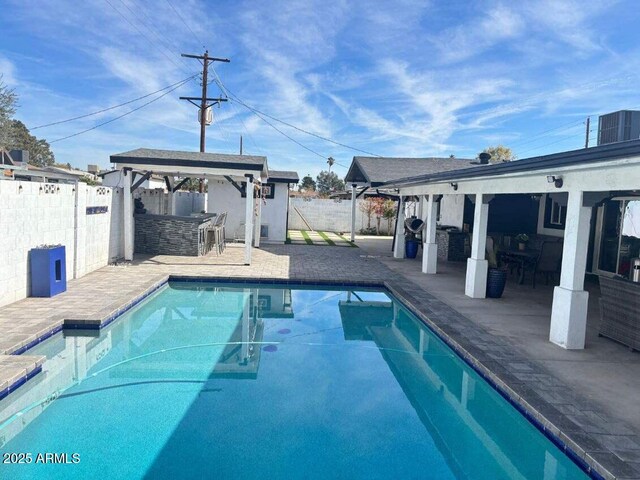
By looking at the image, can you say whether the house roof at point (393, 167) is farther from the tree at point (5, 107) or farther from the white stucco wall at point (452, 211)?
the tree at point (5, 107)

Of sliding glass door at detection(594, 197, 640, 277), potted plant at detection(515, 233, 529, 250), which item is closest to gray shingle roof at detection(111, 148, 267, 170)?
potted plant at detection(515, 233, 529, 250)

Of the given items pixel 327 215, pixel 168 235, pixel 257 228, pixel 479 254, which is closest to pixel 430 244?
pixel 479 254

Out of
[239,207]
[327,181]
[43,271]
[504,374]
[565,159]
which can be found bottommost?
[504,374]

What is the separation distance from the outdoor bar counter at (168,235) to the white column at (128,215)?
1648 mm

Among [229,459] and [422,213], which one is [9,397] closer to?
[229,459]

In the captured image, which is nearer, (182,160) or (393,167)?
(182,160)

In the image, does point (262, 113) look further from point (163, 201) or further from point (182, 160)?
point (182, 160)

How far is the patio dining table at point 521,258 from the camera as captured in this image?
1130 cm

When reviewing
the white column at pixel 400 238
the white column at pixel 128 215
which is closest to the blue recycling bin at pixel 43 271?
the white column at pixel 128 215

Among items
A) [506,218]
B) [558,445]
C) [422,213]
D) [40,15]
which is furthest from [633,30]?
[40,15]

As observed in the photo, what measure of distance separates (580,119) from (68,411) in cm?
3386

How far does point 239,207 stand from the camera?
18.9 meters

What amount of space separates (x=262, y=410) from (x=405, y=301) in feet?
16.0

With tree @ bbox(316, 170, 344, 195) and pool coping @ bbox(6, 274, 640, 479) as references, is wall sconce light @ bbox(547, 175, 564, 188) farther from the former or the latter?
tree @ bbox(316, 170, 344, 195)
